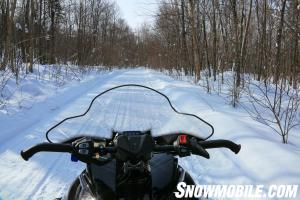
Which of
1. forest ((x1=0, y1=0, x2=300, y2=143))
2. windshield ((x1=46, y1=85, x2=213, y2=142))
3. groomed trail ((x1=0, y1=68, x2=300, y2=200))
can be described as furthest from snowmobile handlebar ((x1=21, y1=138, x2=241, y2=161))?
forest ((x1=0, y1=0, x2=300, y2=143))

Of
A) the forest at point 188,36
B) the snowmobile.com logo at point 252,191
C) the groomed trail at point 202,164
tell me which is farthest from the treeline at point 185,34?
the snowmobile.com logo at point 252,191

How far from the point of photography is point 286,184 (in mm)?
3736

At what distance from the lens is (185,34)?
24109mm

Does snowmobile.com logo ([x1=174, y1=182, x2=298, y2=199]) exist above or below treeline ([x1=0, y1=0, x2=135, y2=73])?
below

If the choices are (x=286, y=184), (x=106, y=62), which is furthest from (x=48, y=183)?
(x=106, y=62)

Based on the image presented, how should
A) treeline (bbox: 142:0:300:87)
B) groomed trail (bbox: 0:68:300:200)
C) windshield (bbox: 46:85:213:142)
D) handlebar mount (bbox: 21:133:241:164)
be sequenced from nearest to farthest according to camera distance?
handlebar mount (bbox: 21:133:241:164)
groomed trail (bbox: 0:68:300:200)
windshield (bbox: 46:85:213:142)
treeline (bbox: 142:0:300:87)

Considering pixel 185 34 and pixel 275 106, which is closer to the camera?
pixel 275 106

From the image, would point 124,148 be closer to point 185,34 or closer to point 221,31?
point 185,34

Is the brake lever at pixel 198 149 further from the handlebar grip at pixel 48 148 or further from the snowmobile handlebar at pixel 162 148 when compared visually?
the handlebar grip at pixel 48 148

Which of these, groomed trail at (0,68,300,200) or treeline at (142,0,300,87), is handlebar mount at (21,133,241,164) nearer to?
groomed trail at (0,68,300,200)

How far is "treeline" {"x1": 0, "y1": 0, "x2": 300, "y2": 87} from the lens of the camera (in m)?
15.4

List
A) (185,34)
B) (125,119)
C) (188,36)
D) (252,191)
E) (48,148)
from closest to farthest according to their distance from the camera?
(48,148), (252,191), (125,119), (185,34), (188,36)

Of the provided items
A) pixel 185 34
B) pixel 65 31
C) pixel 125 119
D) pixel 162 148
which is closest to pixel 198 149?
pixel 162 148

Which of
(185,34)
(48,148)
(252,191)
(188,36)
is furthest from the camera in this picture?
(188,36)
